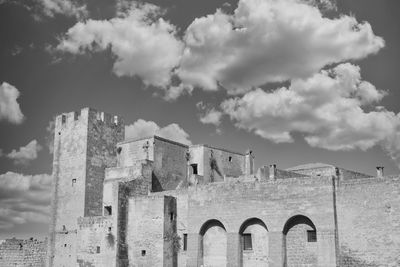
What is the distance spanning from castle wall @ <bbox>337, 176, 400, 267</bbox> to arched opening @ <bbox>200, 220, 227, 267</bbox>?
26.0 feet

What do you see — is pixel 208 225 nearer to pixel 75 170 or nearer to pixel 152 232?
pixel 152 232

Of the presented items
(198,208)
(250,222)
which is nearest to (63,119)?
(198,208)

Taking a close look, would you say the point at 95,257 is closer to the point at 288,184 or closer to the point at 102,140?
the point at 102,140

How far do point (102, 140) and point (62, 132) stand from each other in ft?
11.2

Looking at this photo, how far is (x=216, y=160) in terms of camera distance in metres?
45.6

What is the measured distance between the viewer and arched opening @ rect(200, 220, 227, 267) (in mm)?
33375

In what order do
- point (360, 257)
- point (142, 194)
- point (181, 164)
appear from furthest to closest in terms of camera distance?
point (181, 164) → point (142, 194) → point (360, 257)

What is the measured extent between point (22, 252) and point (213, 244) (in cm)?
1753

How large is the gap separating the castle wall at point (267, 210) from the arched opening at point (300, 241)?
262mm

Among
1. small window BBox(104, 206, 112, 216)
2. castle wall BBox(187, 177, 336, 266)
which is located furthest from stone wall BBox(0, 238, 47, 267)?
castle wall BBox(187, 177, 336, 266)

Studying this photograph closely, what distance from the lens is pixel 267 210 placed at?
31141mm

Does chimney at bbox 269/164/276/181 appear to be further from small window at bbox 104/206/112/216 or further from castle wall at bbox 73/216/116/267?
small window at bbox 104/206/112/216

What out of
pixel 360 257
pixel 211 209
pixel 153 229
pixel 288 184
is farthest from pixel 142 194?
pixel 360 257

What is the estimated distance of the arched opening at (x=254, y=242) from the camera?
103ft
